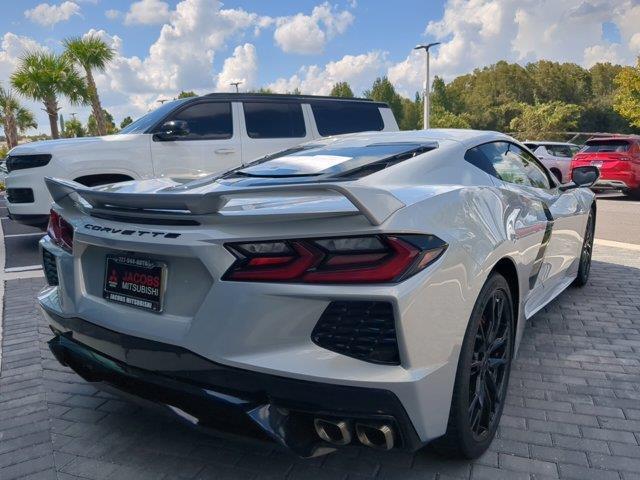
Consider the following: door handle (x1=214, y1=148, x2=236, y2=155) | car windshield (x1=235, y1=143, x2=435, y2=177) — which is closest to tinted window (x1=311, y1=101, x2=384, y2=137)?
door handle (x1=214, y1=148, x2=236, y2=155)

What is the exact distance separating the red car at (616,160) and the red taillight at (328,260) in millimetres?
14354

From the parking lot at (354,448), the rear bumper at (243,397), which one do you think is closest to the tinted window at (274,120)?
the parking lot at (354,448)

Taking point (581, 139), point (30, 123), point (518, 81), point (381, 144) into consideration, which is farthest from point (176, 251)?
point (518, 81)

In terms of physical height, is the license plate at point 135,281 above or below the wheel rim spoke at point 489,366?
above

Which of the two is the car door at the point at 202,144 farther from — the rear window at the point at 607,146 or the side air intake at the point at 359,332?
the rear window at the point at 607,146

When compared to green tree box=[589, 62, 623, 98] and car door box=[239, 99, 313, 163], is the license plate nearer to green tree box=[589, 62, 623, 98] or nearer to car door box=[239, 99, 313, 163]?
car door box=[239, 99, 313, 163]

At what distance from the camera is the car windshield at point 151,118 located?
6.94 metres

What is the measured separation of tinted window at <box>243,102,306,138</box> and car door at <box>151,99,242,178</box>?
21 cm

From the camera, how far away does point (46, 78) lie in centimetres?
2900

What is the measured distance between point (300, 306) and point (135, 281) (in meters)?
0.75

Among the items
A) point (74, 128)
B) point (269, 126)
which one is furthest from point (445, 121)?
point (269, 126)

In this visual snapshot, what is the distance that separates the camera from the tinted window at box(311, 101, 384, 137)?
310 inches

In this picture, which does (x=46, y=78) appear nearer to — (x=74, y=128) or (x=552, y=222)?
(x=552, y=222)

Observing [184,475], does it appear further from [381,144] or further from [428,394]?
[381,144]
